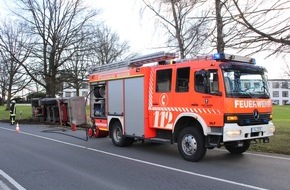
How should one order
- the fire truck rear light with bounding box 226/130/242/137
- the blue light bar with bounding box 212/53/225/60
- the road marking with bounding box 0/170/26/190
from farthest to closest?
the blue light bar with bounding box 212/53/225/60
the fire truck rear light with bounding box 226/130/242/137
the road marking with bounding box 0/170/26/190

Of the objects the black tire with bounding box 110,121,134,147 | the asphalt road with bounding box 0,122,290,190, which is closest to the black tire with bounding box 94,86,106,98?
the black tire with bounding box 110,121,134,147

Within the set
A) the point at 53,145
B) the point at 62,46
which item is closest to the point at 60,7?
the point at 62,46

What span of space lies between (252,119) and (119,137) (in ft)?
17.1

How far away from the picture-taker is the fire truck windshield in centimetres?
998

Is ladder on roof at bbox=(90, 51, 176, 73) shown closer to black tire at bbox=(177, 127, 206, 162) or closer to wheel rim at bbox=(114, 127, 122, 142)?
wheel rim at bbox=(114, 127, 122, 142)

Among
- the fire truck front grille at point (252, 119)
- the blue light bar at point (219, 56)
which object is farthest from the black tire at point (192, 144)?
the blue light bar at point (219, 56)

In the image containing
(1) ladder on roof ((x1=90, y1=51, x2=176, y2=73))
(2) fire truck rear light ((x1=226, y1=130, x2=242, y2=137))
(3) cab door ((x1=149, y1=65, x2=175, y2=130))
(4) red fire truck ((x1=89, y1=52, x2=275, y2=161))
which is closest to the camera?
(2) fire truck rear light ((x1=226, y1=130, x2=242, y2=137))

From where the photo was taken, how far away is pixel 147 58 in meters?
12.9

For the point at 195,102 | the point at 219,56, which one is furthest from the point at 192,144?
the point at 219,56

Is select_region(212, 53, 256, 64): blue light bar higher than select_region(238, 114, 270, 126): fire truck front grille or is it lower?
higher

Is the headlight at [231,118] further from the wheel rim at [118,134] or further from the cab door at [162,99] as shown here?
the wheel rim at [118,134]

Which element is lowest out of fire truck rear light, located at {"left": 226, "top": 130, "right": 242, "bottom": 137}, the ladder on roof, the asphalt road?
the asphalt road

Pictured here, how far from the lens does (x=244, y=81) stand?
10328 millimetres

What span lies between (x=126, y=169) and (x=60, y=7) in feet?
97.8
